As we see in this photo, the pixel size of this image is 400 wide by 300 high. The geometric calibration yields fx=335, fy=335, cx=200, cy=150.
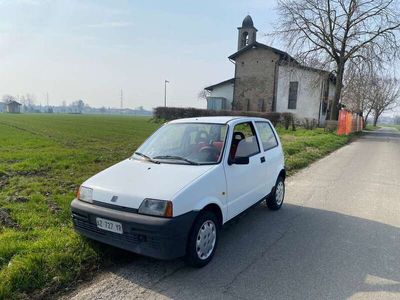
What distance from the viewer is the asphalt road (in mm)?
3441

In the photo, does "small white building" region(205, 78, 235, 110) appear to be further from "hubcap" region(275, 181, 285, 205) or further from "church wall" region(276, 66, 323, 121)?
"hubcap" region(275, 181, 285, 205)

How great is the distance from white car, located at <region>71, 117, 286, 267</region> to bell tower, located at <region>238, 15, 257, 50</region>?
46.5 meters

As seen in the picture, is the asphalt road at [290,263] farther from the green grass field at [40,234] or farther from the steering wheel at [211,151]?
the steering wheel at [211,151]

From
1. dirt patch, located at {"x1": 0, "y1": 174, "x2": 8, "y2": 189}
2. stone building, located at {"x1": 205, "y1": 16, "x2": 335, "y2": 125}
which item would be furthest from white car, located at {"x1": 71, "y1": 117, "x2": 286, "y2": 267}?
stone building, located at {"x1": 205, "y1": 16, "x2": 335, "y2": 125}

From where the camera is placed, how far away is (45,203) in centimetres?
602

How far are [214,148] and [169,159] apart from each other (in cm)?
63

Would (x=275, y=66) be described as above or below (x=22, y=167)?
above

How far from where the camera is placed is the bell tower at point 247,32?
48.6 metres

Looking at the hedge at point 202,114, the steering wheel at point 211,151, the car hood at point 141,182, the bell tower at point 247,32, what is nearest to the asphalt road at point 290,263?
the car hood at point 141,182

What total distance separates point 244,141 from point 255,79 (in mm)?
38902

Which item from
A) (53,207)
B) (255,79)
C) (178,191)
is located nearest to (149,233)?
(178,191)

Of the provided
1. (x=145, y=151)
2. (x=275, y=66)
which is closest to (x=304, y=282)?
(x=145, y=151)

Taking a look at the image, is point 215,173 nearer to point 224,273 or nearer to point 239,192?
point 239,192

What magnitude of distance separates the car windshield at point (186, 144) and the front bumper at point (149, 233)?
1002 millimetres
